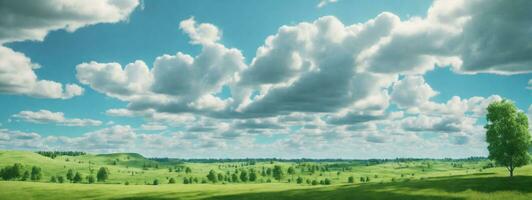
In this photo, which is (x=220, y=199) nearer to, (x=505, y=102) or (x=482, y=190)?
(x=482, y=190)

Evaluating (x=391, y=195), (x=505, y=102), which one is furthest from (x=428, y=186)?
(x=505, y=102)

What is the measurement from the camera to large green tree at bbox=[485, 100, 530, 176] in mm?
83562

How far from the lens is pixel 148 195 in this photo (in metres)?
98.1

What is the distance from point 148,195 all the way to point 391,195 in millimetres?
51731

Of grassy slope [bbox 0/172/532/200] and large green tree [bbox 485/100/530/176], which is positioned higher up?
large green tree [bbox 485/100/530/176]

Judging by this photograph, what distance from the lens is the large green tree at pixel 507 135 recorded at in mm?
83562

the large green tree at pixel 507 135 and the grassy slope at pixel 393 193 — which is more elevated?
the large green tree at pixel 507 135

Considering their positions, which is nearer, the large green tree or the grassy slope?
the grassy slope

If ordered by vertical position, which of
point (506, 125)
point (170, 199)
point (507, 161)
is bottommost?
point (170, 199)

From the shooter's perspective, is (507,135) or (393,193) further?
(507,135)

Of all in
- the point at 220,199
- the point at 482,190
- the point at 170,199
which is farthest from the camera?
the point at 170,199

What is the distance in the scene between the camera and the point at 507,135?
8394 centimetres

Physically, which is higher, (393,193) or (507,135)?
(507,135)

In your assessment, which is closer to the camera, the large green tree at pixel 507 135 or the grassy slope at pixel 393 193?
the grassy slope at pixel 393 193
